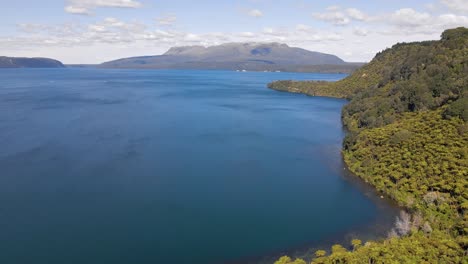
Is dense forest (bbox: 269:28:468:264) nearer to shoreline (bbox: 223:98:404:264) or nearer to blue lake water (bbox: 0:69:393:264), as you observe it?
shoreline (bbox: 223:98:404:264)

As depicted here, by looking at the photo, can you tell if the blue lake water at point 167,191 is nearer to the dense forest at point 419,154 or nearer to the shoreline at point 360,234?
the shoreline at point 360,234

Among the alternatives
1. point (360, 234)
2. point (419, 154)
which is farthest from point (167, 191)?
point (419, 154)

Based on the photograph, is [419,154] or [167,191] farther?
[419,154]

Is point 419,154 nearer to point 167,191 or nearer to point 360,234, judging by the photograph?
point 360,234

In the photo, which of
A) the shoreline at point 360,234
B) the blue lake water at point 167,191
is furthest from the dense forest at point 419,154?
the blue lake water at point 167,191

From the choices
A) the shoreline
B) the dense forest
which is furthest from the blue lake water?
the dense forest

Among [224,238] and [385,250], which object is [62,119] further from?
[385,250]
